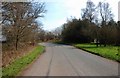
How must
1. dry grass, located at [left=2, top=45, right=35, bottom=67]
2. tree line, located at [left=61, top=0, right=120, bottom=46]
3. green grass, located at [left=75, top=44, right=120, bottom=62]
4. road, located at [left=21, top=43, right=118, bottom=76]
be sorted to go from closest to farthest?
1. road, located at [left=21, top=43, right=118, bottom=76]
2. dry grass, located at [left=2, top=45, right=35, bottom=67]
3. green grass, located at [left=75, top=44, right=120, bottom=62]
4. tree line, located at [left=61, top=0, right=120, bottom=46]

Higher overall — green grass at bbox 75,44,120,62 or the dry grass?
the dry grass

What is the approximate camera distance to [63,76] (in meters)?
13.7

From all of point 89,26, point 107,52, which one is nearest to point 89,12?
point 89,26

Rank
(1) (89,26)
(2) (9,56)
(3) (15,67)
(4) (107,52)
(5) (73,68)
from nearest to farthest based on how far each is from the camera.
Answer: (3) (15,67), (5) (73,68), (2) (9,56), (4) (107,52), (1) (89,26)

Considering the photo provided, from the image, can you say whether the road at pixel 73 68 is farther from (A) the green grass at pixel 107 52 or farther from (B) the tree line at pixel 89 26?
(B) the tree line at pixel 89 26

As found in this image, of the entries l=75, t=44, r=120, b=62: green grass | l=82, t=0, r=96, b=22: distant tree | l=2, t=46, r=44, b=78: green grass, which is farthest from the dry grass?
l=82, t=0, r=96, b=22: distant tree

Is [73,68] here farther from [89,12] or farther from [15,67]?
[89,12]

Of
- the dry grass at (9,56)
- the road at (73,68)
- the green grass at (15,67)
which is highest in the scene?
the dry grass at (9,56)

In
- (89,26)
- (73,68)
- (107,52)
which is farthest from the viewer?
(89,26)

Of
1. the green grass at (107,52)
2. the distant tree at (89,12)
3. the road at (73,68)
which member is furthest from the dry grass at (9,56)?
the distant tree at (89,12)

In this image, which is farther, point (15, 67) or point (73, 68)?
point (73, 68)

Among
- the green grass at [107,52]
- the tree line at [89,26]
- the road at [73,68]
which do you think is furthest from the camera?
the tree line at [89,26]

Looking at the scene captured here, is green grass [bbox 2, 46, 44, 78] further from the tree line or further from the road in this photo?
the tree line

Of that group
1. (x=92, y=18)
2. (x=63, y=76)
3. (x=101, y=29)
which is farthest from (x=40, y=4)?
(x=92, y=18)
